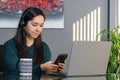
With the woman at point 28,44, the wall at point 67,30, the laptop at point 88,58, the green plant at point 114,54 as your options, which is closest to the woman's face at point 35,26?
the woman at point 28,44

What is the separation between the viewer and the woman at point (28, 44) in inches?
111

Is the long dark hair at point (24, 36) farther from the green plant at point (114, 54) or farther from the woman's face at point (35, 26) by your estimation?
the green plant at point (114, 54)

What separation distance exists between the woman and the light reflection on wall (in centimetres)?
160

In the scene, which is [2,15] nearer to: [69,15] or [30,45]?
[69,15]

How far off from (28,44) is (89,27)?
1.72 meters

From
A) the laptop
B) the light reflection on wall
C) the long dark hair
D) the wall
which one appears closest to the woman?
the long dark hair

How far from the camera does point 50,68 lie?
2701 millimetres

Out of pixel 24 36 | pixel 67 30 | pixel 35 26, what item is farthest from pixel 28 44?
pixel 67 30

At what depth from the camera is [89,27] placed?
456 centimetres

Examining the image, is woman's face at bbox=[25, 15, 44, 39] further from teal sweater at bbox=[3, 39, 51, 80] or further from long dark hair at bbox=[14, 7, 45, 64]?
teal sweater at bbox=[3, 39, 51, 80]

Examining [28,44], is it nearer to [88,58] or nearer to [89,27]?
[88,58]

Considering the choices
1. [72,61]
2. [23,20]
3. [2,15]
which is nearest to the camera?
[72,61]

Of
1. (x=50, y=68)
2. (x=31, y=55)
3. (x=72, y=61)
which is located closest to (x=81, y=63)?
(x=72, y=61)

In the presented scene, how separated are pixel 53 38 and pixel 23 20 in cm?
157
